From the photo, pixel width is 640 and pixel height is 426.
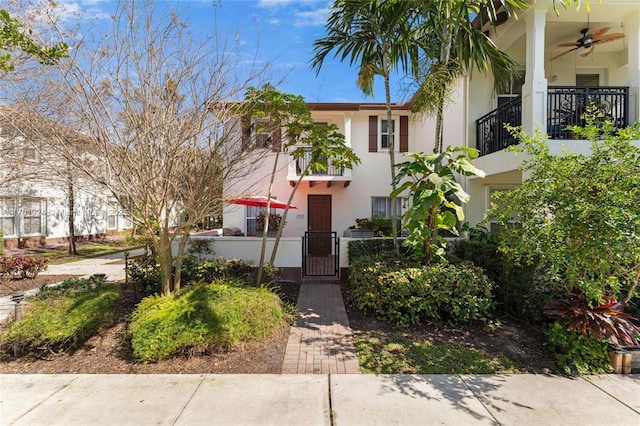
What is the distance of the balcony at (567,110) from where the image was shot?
7.05 m

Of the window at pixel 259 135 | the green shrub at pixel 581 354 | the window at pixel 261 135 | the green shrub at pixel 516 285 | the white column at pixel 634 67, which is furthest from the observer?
the white column at pixel 634 67

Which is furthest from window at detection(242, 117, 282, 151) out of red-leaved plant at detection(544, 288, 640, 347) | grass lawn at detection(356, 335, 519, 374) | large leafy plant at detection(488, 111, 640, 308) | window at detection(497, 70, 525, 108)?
window at detection(497, 70, 525, 108)

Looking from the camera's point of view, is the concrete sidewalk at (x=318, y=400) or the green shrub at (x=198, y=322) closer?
the concrete sidewalk at (x=318, y=400)

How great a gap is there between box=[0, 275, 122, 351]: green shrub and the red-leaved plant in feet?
22.7

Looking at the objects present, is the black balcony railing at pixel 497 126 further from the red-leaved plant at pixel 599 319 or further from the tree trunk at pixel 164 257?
the tree trunk at pixel 164 257

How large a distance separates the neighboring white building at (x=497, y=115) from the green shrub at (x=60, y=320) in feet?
8.94

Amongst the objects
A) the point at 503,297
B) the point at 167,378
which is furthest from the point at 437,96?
the point at 167,378

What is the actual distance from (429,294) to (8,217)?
20086mm

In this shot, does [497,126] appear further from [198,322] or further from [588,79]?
[198,322]

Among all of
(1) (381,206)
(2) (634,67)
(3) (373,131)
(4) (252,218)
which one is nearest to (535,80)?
(2) (634,67)

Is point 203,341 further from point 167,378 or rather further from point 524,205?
point 524,205

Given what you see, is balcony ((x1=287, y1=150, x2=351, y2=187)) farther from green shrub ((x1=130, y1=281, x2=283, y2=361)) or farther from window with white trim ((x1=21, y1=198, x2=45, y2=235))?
window with white trim ((x1=21, y1=198, x2=45, y2=235))

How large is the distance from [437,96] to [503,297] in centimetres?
447

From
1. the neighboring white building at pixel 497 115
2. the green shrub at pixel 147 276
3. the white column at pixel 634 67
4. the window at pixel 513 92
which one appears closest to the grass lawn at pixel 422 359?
the neighboring white building at pixel 497 115
